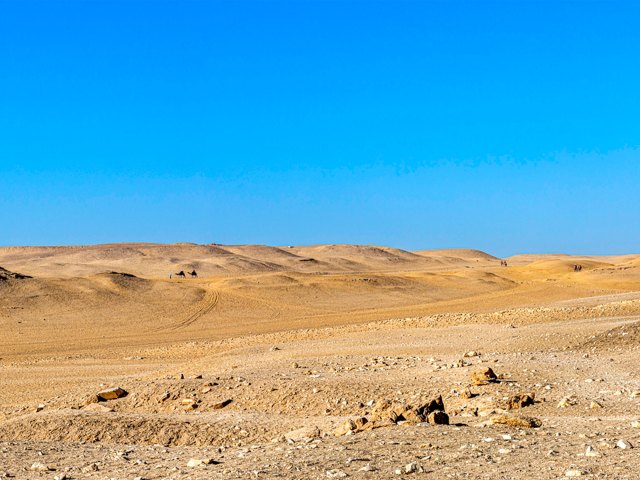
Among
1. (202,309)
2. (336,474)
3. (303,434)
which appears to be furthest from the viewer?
(202,309)

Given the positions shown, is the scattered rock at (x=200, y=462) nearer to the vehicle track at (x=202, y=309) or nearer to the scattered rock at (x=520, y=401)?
the scattered rock at (x=520, y=401)

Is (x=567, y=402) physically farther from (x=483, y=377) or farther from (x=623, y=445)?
(x=623, y=445)

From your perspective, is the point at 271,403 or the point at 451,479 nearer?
the point at 451,479

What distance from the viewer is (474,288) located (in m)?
48.8

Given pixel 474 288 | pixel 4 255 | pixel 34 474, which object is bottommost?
pixel 34 474

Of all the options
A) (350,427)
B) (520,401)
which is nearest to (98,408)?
(350,427)

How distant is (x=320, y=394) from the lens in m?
12.1

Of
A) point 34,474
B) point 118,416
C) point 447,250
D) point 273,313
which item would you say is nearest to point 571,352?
point 118,416

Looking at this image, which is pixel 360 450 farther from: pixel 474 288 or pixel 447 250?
pixel 447 250

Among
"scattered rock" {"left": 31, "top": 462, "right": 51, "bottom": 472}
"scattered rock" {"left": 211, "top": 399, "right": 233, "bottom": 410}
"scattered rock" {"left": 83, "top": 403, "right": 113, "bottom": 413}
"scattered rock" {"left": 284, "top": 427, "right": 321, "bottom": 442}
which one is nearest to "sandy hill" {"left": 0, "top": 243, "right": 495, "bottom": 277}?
"scattered rock" {"left": 83, "top": 403, "right": 113, "bottom": 413}

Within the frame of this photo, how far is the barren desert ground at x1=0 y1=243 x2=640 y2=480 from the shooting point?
7.46 m

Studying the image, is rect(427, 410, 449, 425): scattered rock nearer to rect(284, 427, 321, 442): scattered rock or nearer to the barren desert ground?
the barren desert ground

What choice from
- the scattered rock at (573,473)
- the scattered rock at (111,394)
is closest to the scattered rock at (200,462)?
the scattered rock at (573,473)

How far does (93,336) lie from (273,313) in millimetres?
9473
